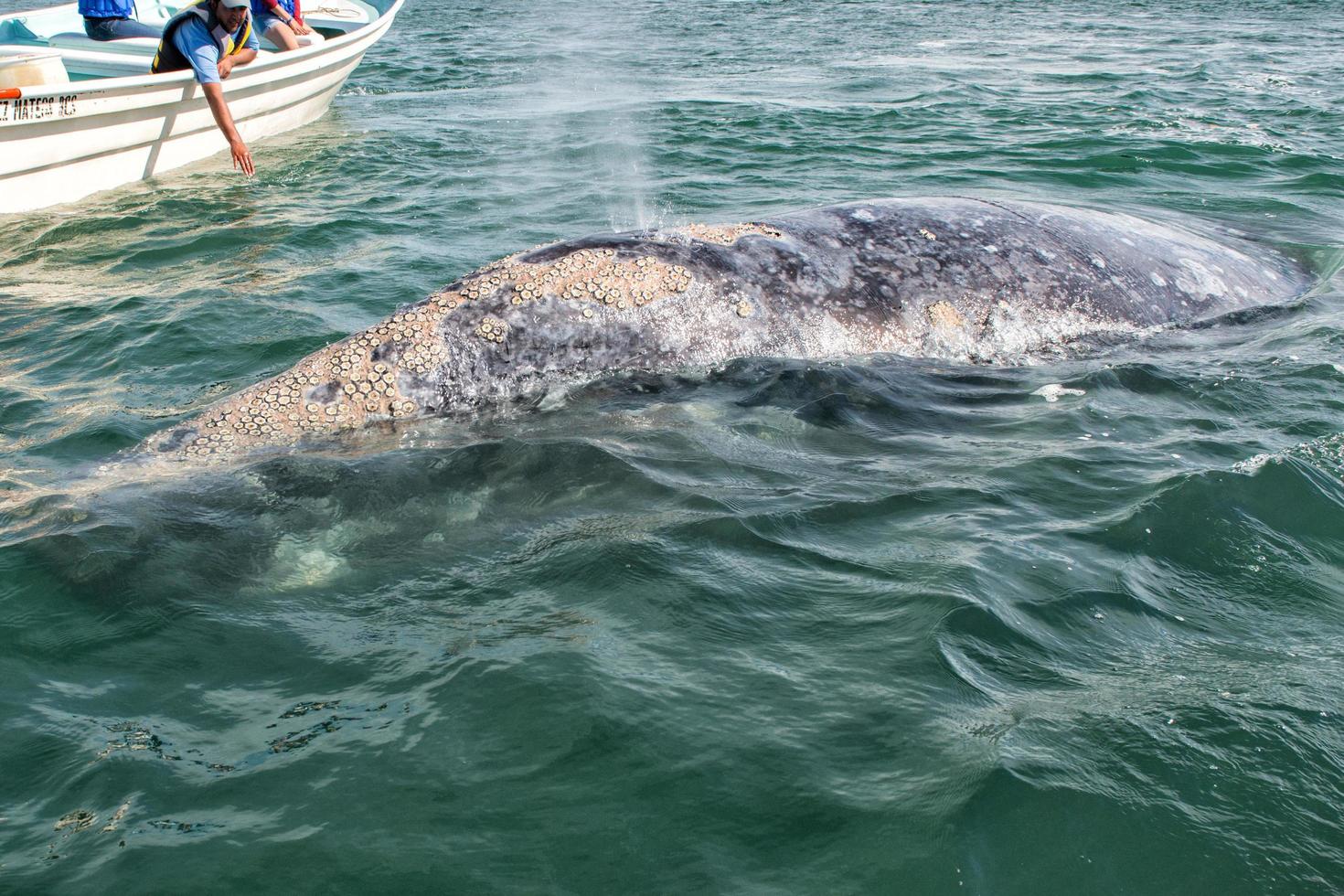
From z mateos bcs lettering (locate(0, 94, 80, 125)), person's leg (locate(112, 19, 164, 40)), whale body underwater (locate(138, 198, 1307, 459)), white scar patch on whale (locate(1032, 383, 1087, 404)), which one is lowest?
white scar patch on whale (locate(1032, 383, 1087, 404))

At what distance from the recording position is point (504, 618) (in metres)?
3.77

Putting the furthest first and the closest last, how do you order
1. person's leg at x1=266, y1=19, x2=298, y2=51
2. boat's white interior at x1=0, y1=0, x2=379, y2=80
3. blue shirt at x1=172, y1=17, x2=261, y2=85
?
person's leg at x1=266, y1=19, x2=298, y2=51, boat's white interior at x1=0, y1=0, x2=379, y2=80, blue shirt at x1=172, y1=17, x2=261, y2=85

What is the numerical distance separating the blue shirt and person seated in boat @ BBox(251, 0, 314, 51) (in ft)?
10.9

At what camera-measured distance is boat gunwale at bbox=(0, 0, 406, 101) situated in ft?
34.6

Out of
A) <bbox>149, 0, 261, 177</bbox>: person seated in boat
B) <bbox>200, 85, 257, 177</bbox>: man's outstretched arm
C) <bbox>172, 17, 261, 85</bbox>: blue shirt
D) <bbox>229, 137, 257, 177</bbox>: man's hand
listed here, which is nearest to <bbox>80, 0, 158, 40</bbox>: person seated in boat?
<bbox>149, 0, 261, 177</bbox>: person seated in boat

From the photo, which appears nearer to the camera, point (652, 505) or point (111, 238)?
point (652, 505)

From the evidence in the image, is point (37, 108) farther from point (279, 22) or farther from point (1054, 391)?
point (1054, 391)

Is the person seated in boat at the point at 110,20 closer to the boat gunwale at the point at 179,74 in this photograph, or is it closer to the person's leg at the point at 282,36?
the boat gunwale at the point at 179,74

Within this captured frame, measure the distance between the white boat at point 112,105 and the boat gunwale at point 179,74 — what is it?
1 cm

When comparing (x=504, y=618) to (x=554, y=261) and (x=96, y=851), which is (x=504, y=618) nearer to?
(x=96, y=851)

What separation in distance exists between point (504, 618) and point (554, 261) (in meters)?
2.16

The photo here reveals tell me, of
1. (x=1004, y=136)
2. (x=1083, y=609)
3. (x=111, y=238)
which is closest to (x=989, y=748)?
(x=1083, y=609)

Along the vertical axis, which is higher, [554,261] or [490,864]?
[554,261]

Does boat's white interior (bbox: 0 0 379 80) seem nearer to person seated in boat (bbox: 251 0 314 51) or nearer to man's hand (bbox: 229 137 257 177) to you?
person seated in boat (bbox: 251 0 314 51)
